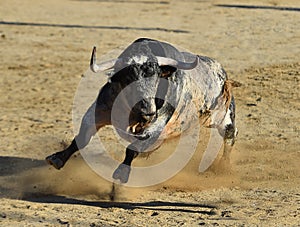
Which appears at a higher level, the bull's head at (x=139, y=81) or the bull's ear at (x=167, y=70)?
the bull's ear at (x=167, y=70)

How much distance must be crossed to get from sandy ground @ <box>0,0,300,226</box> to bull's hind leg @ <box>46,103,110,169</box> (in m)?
0.31

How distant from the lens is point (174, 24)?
59.0 ft

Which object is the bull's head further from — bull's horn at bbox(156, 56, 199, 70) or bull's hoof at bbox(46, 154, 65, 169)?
bull's hoof at bbox(46, 154, 65, 169)

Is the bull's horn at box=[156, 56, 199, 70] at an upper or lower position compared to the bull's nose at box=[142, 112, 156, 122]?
upper

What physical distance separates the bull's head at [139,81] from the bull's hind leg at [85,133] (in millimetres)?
344

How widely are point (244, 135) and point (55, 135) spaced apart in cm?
229

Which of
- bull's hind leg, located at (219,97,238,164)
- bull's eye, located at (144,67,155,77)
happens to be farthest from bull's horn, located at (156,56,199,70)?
bull's hind leg, located at (219,97,238,164)

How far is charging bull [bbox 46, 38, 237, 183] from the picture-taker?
723cm

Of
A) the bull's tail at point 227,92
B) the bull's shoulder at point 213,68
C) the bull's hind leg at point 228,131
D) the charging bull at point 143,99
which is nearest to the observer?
the charging bull at point 143,99

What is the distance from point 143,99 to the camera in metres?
7.16

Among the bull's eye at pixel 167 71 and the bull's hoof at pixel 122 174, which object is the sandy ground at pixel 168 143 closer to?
the bull's hoof at pixel 122 174

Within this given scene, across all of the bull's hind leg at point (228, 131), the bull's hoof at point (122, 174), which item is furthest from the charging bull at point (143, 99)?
the bull's hind leg at point (228, 131)

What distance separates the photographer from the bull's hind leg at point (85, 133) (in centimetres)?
752

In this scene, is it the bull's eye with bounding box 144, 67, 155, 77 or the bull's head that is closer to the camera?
the bull's head
